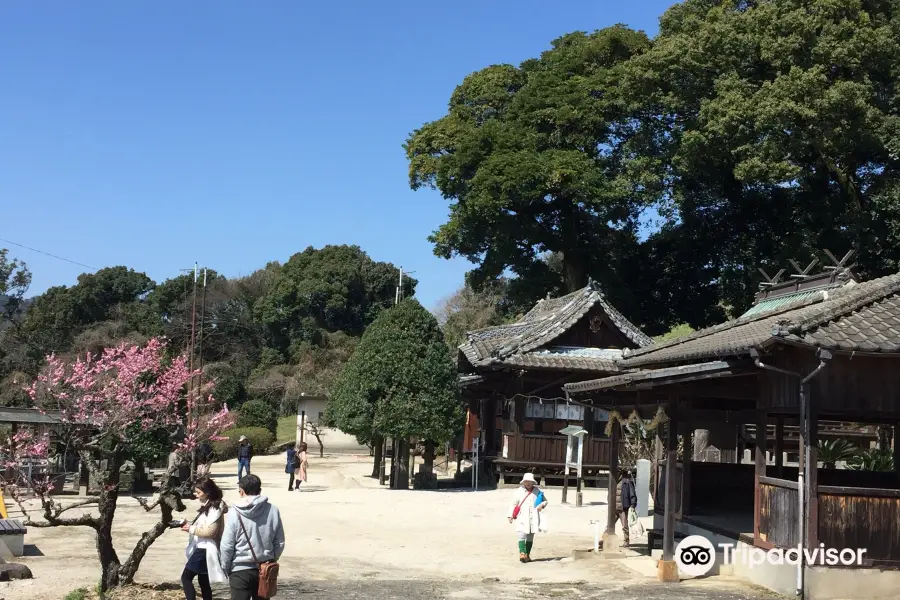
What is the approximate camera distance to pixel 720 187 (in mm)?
35406

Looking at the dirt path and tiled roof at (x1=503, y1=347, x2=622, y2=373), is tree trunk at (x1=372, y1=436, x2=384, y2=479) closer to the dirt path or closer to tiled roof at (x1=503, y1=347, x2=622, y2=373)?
the dirt path

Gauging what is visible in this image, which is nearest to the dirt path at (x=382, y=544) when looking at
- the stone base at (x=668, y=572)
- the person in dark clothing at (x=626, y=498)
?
the stone base at (x=668, y=572)

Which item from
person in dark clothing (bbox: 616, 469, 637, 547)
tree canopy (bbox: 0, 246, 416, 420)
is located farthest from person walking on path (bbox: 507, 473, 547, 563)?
tree canopy (bbox: 0, 246, 416, 420)

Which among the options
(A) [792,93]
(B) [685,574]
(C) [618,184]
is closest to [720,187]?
(C) [618,184]

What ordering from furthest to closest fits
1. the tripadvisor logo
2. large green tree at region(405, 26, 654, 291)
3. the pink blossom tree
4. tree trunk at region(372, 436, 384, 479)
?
large green tree at region(405, 26, 654, 291), tree trunk at region(372, 436, 384, 479), the pink blossom tree, the tripadvisor logo

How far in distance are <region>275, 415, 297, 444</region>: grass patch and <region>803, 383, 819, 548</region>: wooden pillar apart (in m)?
37.3

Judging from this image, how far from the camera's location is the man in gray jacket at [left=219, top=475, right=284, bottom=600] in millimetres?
7785

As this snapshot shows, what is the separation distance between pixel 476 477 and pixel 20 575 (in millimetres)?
18581

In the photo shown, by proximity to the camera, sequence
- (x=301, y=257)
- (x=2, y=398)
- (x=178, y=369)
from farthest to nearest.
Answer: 1. (x=301, y=257)
2. (x=2, y=398)
3. (x=178, y=369)

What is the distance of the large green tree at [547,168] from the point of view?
1422 inches

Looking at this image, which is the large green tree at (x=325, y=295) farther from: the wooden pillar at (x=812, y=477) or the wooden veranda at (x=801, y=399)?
the wooden pillar at (x=812, y=477)

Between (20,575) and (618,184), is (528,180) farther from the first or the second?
(20,575)

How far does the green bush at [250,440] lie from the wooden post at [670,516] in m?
28.6

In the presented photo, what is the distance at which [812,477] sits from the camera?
11242 millimetres
